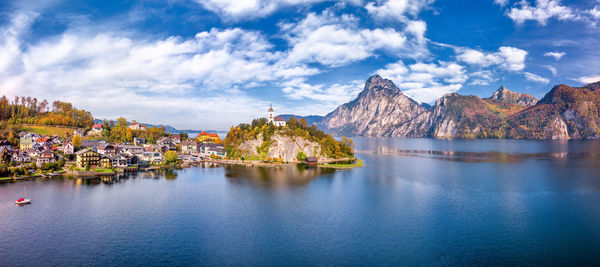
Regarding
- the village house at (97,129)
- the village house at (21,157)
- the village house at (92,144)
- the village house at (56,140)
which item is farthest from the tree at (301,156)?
the village house at (97,129)

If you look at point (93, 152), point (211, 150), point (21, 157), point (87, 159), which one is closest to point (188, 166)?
point (211, 150)

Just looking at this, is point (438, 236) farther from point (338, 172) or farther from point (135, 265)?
point (338, 172)

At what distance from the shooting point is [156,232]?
3111 centimetres

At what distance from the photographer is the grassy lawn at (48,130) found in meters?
104

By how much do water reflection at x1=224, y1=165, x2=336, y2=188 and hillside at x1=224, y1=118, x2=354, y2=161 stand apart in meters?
10.9

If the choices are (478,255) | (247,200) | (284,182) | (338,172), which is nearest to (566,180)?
(338,172)

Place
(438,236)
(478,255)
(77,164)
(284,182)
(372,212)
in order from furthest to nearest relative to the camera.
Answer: (77,164), (284,182), (372,212), (438,236), (478,255)

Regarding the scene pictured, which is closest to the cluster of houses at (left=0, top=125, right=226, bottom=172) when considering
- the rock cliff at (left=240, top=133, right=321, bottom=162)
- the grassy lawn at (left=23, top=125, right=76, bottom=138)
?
the grassy lawn at (left=23, top=125, right=76, bottom=138)

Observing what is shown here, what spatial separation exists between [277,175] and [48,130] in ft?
305

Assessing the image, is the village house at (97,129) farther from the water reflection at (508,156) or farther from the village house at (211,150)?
the water reflection at (508,156)

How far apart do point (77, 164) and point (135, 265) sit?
60.9m

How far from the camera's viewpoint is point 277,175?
222 ft

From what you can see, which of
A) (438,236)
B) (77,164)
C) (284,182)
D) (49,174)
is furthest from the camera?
(77,164)

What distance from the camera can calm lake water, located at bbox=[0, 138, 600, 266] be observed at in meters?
26.1
